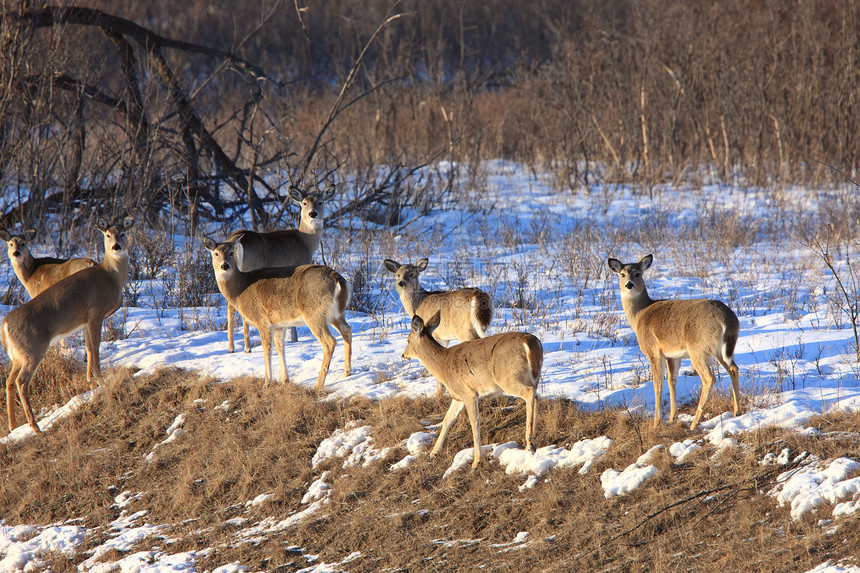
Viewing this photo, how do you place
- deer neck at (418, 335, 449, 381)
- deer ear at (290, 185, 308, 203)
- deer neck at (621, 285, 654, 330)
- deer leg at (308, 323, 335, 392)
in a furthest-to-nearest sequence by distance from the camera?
→ deer ear at (290, 185, 308, 203) → deer leg at (308, 323, 335, 392) → deer neck at (621, 285, 654, 330) → deer neck at (418, 335, 449, 381)

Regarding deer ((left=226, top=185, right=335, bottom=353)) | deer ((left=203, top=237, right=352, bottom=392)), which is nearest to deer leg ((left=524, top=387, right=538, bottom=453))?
deer ((left=203, top=237, right=352, bottom=392))

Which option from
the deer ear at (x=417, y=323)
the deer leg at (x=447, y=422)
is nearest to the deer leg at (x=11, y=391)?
the deer ear at (x=417, y=323)

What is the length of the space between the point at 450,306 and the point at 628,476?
2.57 m

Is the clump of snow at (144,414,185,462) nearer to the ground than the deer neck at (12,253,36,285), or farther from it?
nearer to the ground

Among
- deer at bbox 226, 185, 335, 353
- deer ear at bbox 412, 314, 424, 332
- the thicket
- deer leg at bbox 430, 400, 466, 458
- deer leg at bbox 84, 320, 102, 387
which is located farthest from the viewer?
the thicket

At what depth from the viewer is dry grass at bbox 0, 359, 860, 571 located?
17.1 feet

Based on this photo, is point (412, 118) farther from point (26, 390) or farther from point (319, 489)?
point (319, 489)

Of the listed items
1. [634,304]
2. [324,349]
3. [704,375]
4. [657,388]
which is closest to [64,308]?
[324,349]

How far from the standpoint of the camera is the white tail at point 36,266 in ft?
32.5

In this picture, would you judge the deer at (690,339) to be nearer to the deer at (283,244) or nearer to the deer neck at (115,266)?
the deer at (283,244)

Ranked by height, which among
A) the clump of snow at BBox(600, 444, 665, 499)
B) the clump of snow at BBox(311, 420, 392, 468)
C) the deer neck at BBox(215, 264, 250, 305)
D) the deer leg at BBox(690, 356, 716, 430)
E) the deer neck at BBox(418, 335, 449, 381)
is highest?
the deer neck at BBox(215, 264, 250, 305)

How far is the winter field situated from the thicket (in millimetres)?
1537

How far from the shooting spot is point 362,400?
7.77 metres

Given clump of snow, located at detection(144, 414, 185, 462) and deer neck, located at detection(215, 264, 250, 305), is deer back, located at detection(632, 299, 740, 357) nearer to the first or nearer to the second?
deer neck, located at detection(215, 264, 250, 305)
